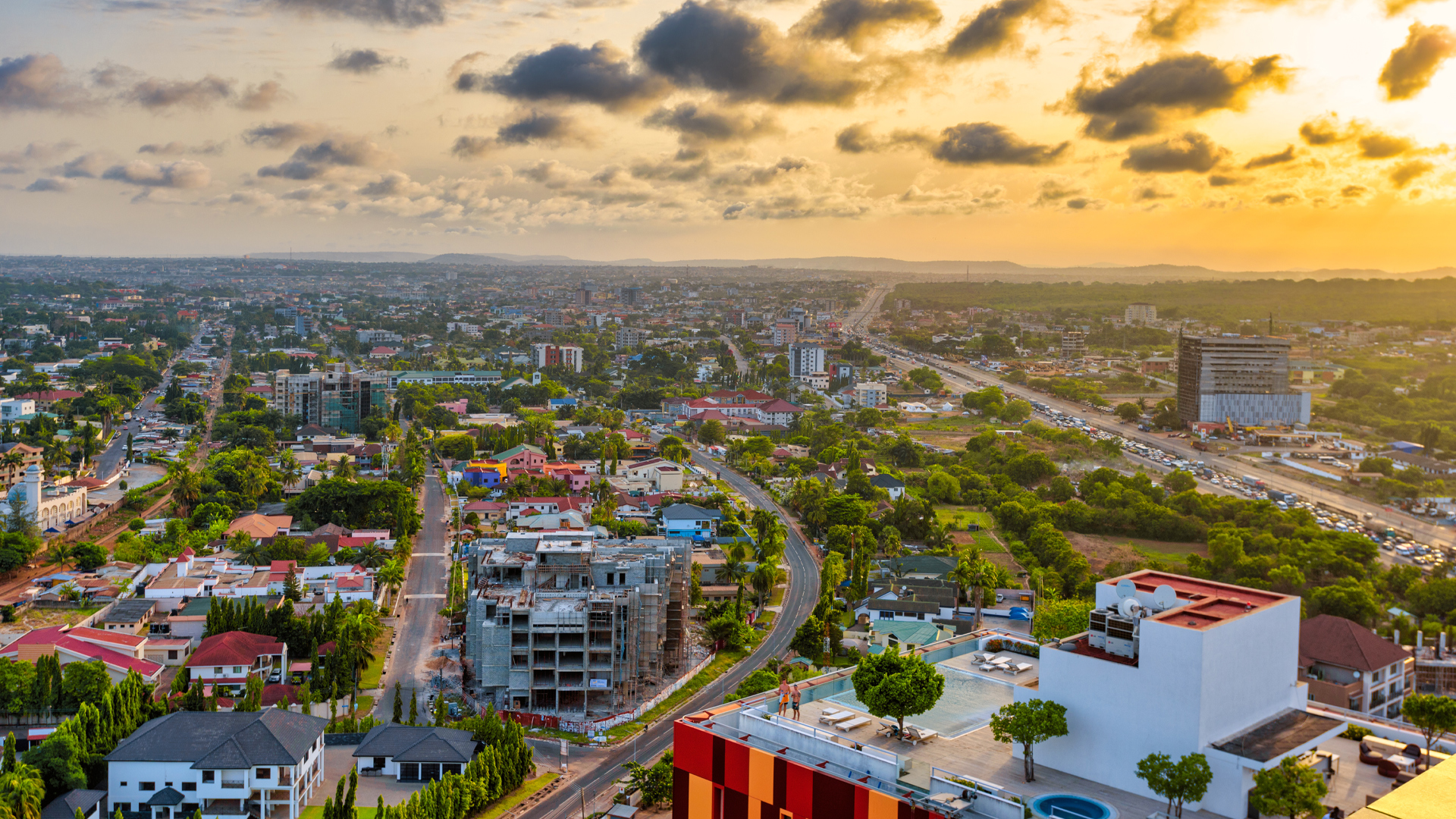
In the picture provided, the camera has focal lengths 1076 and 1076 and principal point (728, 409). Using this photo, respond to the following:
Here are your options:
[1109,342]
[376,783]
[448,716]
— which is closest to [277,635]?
[448,716]

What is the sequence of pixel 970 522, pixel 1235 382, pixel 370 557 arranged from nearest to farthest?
pixel 370 557, pixel 970 522, pixel 1235 382

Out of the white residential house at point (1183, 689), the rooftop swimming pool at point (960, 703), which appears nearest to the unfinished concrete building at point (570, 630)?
the rooftop swimming pool at point (960, 703)

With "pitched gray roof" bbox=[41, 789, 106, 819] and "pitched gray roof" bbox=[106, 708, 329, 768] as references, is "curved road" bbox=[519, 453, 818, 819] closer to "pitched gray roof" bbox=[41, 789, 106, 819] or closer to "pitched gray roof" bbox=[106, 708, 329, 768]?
"pitched gray roof" bbox=[106, 708, 329, 768]

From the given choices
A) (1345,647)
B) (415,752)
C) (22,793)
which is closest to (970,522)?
(1345,647)

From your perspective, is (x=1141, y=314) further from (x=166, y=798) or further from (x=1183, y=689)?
(x=1183, y=689)

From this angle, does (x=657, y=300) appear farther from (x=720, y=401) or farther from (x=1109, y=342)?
(x=720, y=401)

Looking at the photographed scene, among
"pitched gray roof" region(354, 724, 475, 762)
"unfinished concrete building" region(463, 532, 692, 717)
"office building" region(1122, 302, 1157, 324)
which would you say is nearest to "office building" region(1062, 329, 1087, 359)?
"office building" region(1122, 302, 1157, 324)
